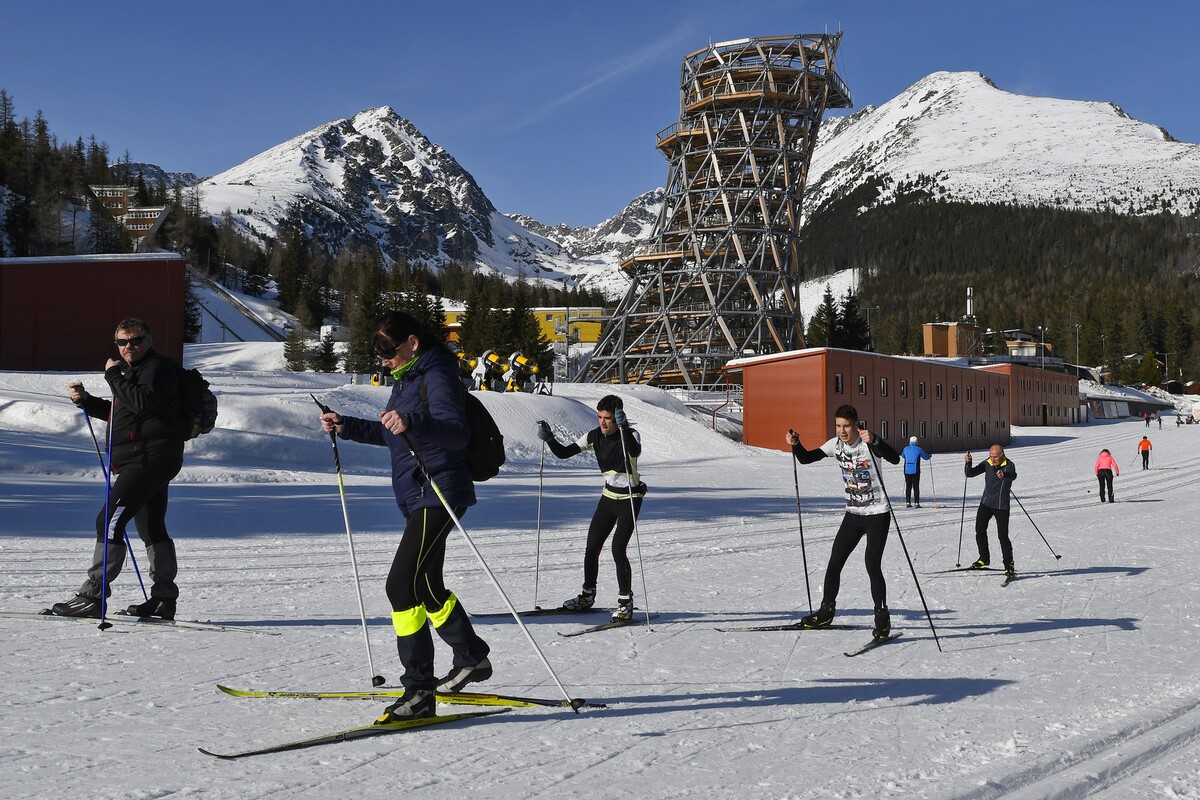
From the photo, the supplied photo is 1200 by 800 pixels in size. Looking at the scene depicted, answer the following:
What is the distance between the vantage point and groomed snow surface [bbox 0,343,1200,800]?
13.6 feet

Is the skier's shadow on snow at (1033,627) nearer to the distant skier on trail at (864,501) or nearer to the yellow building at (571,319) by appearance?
the distant skier on trail at (864,501)

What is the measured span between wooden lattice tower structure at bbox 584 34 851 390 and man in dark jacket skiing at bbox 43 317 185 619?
5778 cm

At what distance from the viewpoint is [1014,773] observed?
4.27 m

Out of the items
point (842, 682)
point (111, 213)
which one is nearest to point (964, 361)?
point (842, 682)

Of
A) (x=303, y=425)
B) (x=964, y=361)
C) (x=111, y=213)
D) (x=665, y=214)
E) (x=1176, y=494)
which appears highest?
(x=111, y=213)

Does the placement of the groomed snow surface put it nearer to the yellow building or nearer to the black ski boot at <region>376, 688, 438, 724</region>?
the black ski boot at <region>376, 688, 438, 724</region>

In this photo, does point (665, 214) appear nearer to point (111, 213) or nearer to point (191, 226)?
point (111, 213)

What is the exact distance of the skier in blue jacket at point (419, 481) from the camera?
4570mm

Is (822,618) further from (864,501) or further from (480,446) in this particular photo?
(480,446)

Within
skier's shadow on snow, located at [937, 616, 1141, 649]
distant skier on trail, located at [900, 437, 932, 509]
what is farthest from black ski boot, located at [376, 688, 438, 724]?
distant skier on trail, located at [900, 437, 932, 509]

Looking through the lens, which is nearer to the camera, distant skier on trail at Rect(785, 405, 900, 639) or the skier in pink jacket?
distant skier on trail at Rect(785, 405, 900, 639)

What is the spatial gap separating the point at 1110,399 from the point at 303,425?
302 feet

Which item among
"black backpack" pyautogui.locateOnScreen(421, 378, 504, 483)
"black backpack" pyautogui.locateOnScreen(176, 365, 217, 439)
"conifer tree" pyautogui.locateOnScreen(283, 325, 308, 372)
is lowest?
"black backpack" pyautogui.locateOnScreen(421, 378, 504, 483)

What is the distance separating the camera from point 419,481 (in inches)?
183
